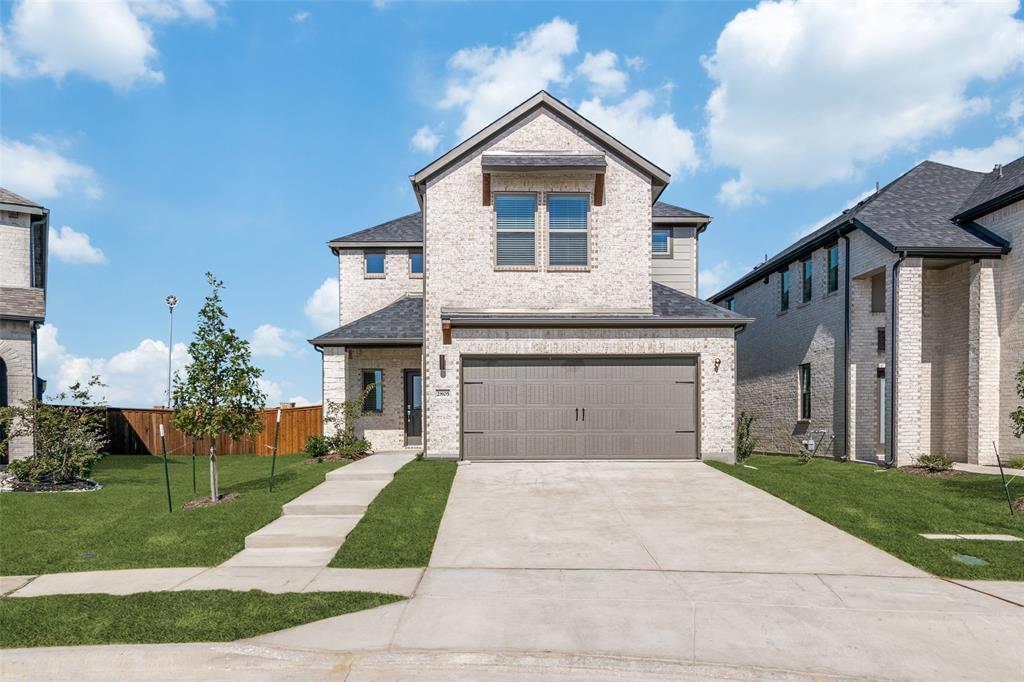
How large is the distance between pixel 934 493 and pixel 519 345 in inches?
355

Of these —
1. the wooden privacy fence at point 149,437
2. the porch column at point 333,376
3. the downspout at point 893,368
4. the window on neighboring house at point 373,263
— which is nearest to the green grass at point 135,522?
the porch column at point 333,376

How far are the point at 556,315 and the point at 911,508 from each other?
8.27 m

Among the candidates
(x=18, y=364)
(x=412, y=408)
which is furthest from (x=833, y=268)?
(x=18, y=364)

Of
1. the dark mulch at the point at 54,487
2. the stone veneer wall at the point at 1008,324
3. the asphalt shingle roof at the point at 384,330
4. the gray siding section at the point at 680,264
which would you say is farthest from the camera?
the gray siding section at the point at 680,264

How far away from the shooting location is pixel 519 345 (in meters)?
15.4

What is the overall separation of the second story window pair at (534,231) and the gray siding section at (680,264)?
6.83 m

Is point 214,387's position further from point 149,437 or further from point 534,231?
point 149,437

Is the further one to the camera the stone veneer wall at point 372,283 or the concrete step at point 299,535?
the stone veneer wall at point 372,283

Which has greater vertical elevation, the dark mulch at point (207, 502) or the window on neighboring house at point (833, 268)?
the window on neighboring house at point (833, 268)

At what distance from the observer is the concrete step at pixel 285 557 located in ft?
25.6

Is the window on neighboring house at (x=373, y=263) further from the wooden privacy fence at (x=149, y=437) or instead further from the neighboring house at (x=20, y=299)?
the neighboring house at (x=20, y=299)

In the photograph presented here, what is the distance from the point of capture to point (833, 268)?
19969 millimetres

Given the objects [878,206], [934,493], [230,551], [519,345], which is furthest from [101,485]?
[878,206]

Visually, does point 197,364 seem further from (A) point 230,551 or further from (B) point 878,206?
(B) point 878,206
